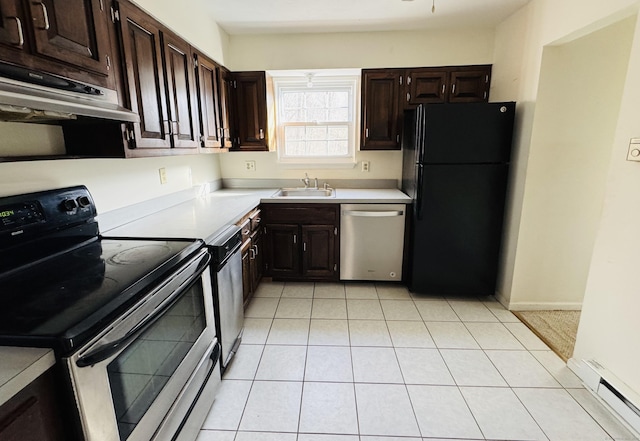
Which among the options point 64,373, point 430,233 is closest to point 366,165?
point 430,233

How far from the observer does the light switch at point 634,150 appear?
1.50 m

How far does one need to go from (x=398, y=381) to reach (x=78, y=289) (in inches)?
64.0

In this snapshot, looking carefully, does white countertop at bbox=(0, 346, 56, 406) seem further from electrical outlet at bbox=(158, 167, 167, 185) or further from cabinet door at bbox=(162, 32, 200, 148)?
electrical outlet at bbox=(158, 167, 167, 185)

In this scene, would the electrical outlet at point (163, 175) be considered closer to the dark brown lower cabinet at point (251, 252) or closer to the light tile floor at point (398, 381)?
the dark brown lower cabinet at point (251, 252)

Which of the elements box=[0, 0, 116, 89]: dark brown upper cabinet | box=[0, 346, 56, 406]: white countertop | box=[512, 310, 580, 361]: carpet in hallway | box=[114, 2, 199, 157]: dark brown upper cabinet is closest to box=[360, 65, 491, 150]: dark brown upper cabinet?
box=[114, 2, 199, 157]: dark brown upper cabinet

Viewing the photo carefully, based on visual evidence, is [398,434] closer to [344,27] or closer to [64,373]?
[64,373]

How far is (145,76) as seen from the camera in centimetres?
170

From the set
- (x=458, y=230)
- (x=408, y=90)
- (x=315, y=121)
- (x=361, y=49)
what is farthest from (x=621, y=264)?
(x=315, y=121)

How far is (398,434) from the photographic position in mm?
1501

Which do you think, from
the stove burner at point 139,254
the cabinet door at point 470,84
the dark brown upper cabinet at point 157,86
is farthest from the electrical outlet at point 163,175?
the cabinet door at point 470,84

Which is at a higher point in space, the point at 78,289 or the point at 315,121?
the point at 315,121

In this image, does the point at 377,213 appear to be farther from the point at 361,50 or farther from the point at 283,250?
the point at 361,50

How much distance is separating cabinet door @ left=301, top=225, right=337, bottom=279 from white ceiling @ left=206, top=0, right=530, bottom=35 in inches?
69.5

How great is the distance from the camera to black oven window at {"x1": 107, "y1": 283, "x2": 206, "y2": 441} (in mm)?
969
